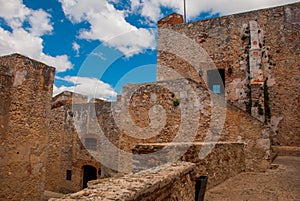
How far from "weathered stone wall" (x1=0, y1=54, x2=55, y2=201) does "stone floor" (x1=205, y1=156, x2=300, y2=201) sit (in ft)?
14.5

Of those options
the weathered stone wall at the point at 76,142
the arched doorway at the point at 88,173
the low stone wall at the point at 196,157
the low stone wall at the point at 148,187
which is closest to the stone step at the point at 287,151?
the low stone wall at the point at 196,157

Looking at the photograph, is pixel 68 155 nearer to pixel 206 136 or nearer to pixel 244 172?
pixel 206 136

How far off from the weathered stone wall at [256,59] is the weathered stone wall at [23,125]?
8468 millimetres

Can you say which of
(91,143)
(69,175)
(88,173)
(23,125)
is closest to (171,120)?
(23,125)

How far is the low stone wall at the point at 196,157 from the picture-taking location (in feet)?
Answer: 12.9

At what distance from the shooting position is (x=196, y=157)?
4.12 meters

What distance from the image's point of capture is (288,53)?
11.3 m

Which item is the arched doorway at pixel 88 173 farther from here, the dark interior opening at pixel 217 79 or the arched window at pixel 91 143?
the dark interior opening at pixel 217 79

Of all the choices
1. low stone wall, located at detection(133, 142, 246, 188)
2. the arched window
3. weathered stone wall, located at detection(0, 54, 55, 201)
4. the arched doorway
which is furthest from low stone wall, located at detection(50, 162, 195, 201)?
the arched doorway

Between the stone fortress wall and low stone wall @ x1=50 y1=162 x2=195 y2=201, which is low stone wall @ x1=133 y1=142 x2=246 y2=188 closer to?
the stone fortress wall

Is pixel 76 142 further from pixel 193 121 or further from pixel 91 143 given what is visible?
pixel 193 121

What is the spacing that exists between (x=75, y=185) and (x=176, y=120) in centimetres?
744

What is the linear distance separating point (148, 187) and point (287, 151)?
31.4 feet

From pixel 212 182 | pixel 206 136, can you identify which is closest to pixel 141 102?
pixel 206 136
